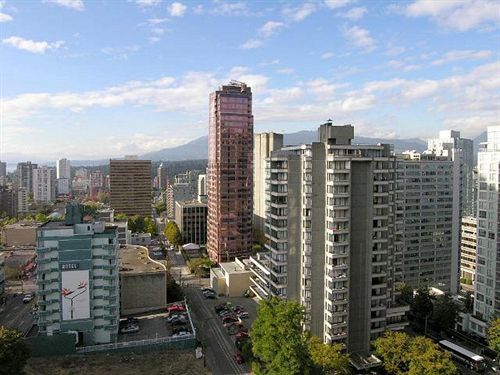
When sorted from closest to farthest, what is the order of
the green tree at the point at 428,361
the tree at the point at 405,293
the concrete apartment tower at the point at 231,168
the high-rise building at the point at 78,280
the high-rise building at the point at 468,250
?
the green tree at the point at 428,361 < the high-rise building at the point at 78,280 < the tree at the point at 405,293 < the high-rise building at the point at 468,250 < the concrete apartment tower at the point at 231,168

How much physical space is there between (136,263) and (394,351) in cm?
3414

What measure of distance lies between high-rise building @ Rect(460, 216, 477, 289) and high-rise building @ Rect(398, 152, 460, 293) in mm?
7353

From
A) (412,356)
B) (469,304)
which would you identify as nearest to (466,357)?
(412,356)

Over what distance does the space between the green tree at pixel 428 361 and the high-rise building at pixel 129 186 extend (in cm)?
10218

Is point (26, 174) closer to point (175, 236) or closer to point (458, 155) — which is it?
point (175, 236)

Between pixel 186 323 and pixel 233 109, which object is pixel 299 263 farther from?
pixel 233 109

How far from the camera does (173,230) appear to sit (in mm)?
94125

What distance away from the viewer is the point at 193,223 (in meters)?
95.9

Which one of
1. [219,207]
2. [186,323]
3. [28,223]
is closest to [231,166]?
[219,207]

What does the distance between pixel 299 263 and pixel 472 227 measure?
4515 cm

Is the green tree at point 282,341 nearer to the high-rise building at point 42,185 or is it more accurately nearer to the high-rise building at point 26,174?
the high-rise building at point 42,185

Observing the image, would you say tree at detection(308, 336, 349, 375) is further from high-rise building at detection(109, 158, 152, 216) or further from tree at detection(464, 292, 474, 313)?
high-rise building at detection(109, 158, 152, 216)

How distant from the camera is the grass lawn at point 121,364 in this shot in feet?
121

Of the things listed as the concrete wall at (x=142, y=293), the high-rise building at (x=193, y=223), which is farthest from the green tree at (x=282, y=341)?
the high-rise building at (x=193, y=223)
